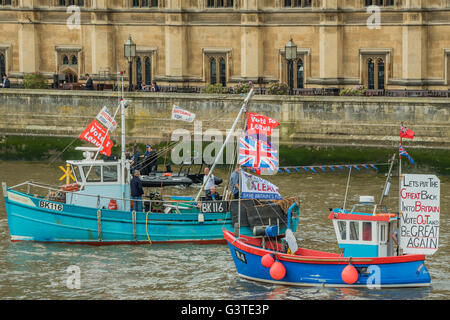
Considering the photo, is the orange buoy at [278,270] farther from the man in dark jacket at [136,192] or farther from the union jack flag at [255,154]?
the man in dark jacket at [136,192]

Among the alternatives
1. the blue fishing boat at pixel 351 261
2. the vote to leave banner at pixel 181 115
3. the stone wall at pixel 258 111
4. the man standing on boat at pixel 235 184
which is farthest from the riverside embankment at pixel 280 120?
the blue fishing boat at pixel 351 261

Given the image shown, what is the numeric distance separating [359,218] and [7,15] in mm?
43052

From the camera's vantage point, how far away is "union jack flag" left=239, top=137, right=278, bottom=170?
51.5 metres

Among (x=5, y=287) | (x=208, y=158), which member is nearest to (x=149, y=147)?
(x=208, y=158)

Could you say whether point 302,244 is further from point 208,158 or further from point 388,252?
point 208,158

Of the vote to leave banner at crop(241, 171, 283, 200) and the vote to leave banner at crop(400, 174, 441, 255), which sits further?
the vote to leave banner at crop(241, 171, 283, 200)

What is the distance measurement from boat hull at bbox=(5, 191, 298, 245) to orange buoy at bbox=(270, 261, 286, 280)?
677cm

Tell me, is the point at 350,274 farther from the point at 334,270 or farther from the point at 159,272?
the point at 159,272

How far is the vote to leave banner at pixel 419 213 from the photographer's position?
44.8m

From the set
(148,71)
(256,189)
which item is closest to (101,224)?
(256,189)

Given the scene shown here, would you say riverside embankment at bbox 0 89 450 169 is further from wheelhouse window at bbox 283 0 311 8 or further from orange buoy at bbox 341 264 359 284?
orange buoy at bbox 341 264 359 284

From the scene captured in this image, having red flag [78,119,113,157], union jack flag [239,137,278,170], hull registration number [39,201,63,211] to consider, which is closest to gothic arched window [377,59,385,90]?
red flag [78,119,113,157]

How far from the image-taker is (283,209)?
172 feet

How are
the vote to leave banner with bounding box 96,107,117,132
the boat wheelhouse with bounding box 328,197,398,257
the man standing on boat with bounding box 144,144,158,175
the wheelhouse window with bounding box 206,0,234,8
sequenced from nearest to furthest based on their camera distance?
the boat wheelhouse with bounding box 328,197,398,257, the vote to leave banner with bounding box 96,107,117,132, the man standing on boat with bounding box 144,144,158,175, the wheelhouse window with bounding box 206,0,234,8
